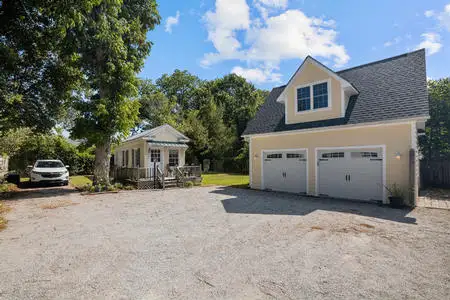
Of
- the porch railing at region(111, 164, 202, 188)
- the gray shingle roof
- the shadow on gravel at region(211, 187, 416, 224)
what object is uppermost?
the gray shingle roof

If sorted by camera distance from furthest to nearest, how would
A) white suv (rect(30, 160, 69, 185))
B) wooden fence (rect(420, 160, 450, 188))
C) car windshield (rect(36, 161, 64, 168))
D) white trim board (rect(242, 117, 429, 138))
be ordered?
1. car windshield (rect(36, 161, 64, 168))
2. white suv (rect(30, 160, 69, 185))
3. wooden fence (rect(420, 160, 450, 188))
4. white trim board (rect(242, 117, 429, 138))

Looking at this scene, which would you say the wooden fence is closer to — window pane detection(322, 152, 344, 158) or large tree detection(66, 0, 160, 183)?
window pane detection(322, 152, 344, 158)

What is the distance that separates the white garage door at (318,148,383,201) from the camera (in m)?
9.93

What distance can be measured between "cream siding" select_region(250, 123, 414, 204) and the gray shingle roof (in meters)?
0.44

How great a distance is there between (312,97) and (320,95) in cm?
41

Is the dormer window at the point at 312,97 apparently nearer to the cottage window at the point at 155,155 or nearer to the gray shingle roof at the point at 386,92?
the gray shingle roof at the point at 386,92

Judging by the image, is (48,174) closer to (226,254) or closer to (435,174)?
(226,254)

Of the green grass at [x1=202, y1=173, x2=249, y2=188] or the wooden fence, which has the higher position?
the wooden fence

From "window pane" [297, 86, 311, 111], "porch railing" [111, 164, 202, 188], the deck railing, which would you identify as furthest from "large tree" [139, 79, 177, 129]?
"window pane" [297, 86, 311, 111]

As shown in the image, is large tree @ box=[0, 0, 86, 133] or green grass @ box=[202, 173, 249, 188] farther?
green grass @ box=[202, 173, 249, 188]

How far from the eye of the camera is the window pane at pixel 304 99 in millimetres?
12578

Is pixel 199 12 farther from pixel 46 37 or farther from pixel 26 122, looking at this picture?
pixel 26 122

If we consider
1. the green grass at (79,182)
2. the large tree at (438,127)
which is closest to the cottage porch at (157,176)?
the green grass at (79,182)

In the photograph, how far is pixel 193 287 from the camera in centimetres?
342
